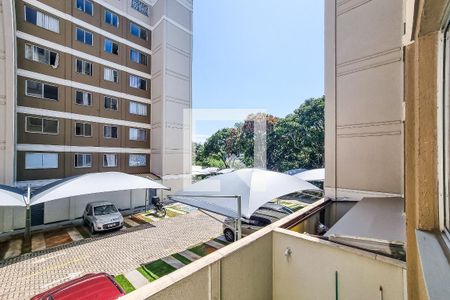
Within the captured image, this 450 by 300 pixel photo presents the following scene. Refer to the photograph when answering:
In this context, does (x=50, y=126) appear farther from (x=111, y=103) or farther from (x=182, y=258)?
(x=182, y=258)

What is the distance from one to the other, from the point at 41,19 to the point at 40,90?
4459 millimetres

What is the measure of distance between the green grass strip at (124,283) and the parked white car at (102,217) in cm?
508

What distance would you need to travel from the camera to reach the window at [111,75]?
17194 millimetres

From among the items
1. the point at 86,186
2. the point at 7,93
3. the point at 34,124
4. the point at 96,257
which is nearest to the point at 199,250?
the point at 96,257

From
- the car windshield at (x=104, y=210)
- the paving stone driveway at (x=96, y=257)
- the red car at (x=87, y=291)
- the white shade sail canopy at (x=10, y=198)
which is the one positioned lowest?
the paving stone driveway at (x=96, y=257)

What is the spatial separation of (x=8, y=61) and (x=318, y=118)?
91.2 feet

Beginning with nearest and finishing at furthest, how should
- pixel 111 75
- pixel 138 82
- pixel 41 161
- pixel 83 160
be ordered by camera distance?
pixel 41 161
pixel 83 160
pixel 111 75
pixel 138 82

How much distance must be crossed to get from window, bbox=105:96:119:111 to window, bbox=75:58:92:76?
2072mm

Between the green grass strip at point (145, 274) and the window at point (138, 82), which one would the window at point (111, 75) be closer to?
the window at point (138, 82)

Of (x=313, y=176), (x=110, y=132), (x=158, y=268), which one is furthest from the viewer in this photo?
(x=110, y=132)

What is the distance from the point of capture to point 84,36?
16.1 m

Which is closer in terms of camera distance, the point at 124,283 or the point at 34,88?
the point at 124,283

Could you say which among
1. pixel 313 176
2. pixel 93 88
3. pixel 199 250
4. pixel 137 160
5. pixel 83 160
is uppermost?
pixel 93 88

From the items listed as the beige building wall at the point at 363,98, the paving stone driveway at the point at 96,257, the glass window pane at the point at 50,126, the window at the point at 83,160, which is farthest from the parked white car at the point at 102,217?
the beige building wall at the point at 363,98
